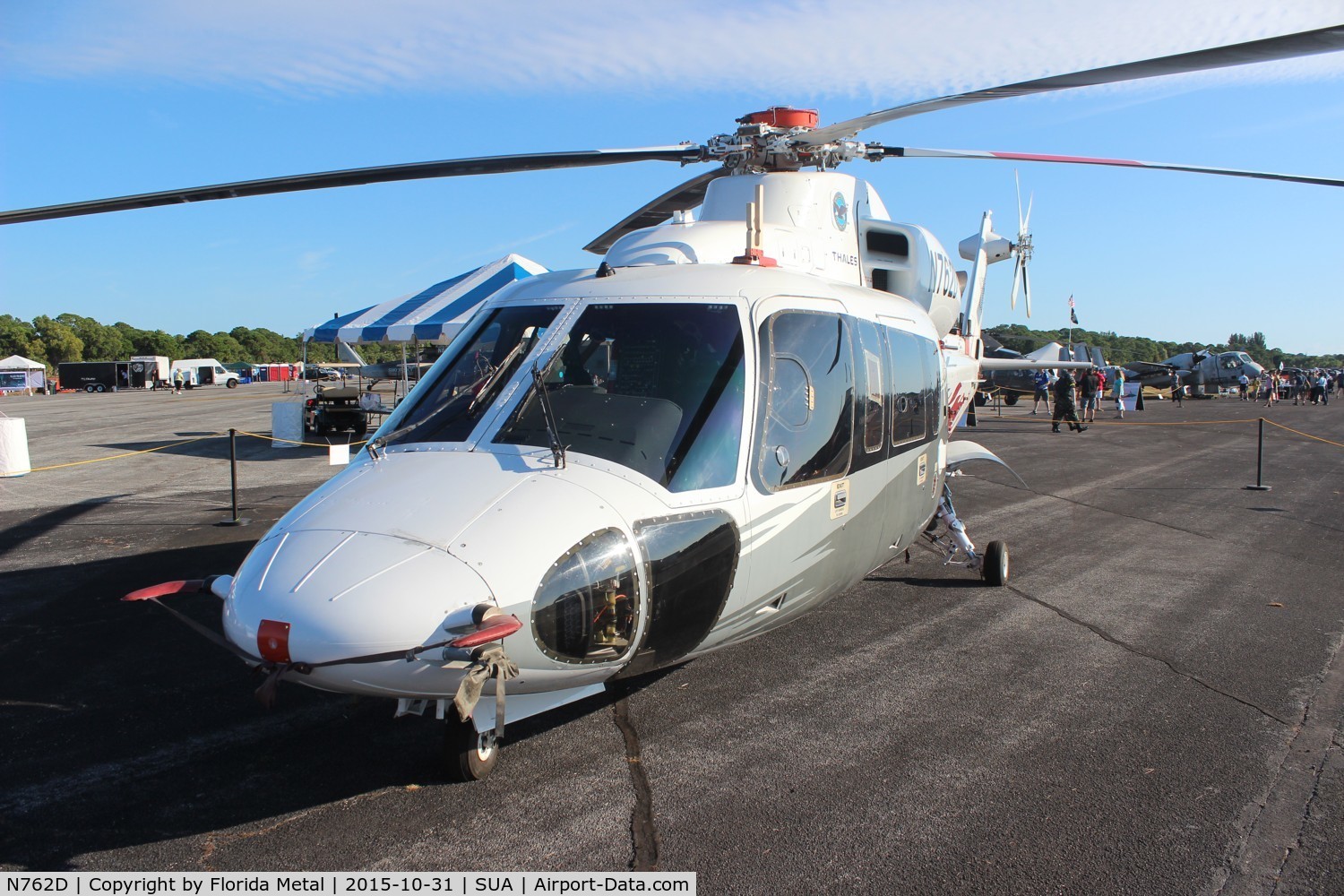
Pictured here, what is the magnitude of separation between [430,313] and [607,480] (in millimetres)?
16204

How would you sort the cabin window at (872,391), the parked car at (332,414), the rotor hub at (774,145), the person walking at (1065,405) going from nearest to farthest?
the cabin window at (872,391) < the rotor hub at (774,145) < the parked car at (332,414) < the person walking at (1065,405)

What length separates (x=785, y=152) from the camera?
23.1 feet

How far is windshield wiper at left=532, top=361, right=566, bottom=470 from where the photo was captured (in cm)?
397

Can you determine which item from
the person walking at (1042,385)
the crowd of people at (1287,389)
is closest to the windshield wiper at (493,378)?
the person walking at (1042,385)

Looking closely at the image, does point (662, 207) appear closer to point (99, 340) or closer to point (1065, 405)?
point (1065, 405)

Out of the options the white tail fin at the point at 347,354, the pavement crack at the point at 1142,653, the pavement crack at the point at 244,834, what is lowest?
the pavement crack at the point at 1142,653

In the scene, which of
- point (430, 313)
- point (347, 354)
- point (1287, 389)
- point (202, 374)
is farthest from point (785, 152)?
point (202, 374)

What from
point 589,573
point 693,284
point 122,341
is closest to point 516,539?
point 589,573

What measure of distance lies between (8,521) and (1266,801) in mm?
12554

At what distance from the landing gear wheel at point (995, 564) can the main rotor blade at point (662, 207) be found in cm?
429

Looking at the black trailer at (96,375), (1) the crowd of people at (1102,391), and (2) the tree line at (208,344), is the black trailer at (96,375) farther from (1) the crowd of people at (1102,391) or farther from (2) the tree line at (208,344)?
(1) the crowd of people at (1102,391)

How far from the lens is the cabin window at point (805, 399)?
4547mm

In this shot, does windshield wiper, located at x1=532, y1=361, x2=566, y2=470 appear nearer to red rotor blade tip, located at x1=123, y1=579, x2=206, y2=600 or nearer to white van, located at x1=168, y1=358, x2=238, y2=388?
red rotor blade tip, located at x1=123, y1=579, x2=206, y2=600

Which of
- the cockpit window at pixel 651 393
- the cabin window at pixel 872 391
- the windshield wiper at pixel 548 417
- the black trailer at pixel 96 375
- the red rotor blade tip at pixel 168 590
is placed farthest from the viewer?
the black trailer at pixel 96 375
